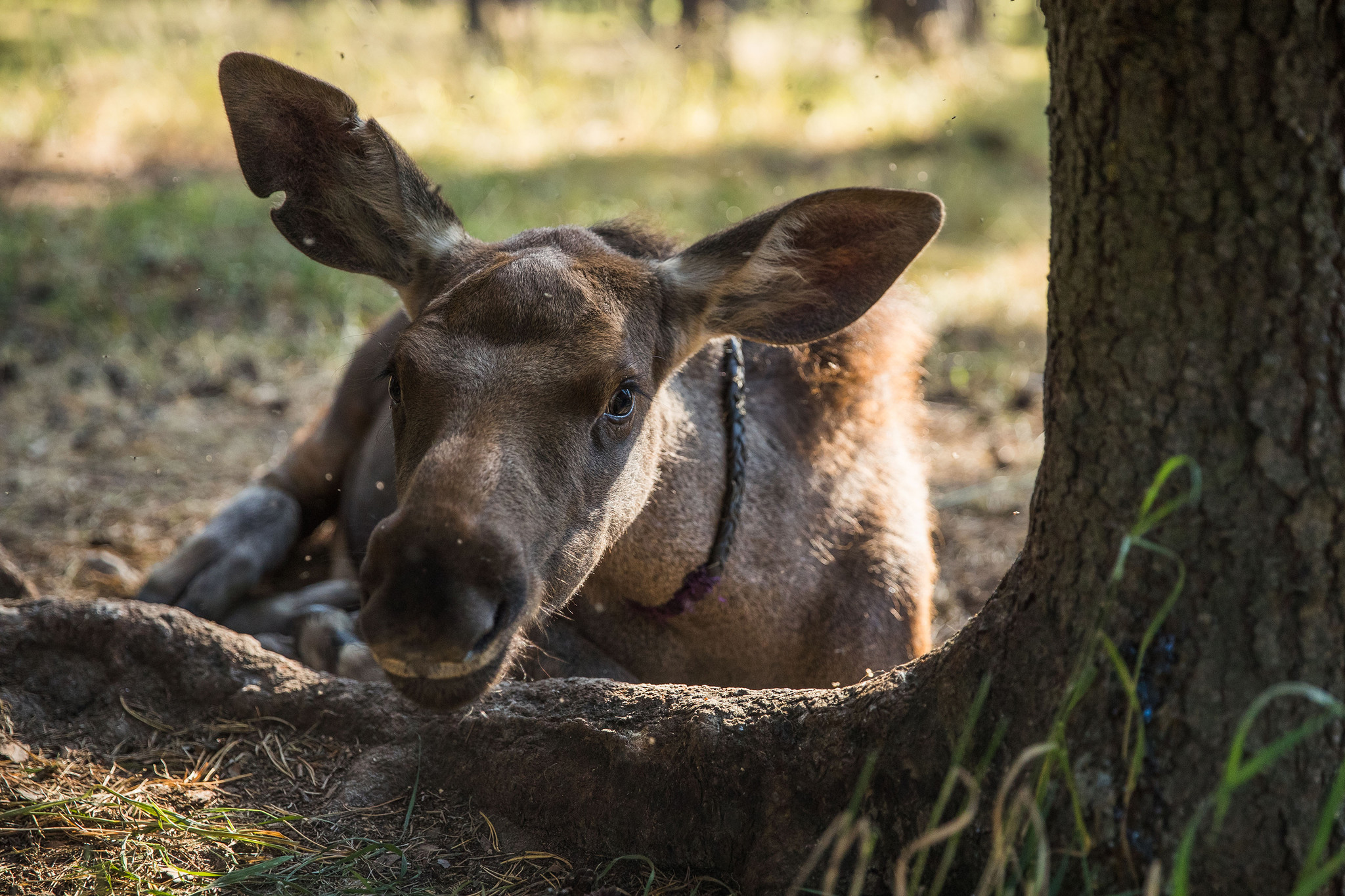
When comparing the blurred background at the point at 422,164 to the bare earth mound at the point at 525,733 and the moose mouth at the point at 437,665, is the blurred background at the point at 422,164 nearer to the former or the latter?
the bare earth mound at the point at 525,733

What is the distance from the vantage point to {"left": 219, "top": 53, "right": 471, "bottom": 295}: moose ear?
3.50 m

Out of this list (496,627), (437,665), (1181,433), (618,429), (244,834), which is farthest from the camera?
(618,429)

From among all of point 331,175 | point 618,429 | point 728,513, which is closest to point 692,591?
point 728,513

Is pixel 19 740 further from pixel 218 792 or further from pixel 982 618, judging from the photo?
pixel 982 618

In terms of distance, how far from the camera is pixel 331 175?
378 cm

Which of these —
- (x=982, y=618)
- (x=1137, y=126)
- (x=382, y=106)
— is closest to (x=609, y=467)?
(x=982, y=618)

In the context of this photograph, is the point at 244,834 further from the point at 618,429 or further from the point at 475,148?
the point at 475,148

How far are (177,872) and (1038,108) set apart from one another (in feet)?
40.2

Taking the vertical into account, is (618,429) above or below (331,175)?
below

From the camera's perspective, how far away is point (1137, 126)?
2.09 m

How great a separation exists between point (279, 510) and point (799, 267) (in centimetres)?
328

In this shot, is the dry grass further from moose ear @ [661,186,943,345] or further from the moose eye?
moose ear @ [661,186,943,345]

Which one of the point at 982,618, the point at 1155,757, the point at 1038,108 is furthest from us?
the point at 1038,108

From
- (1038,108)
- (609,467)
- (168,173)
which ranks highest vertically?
(1038,108)
